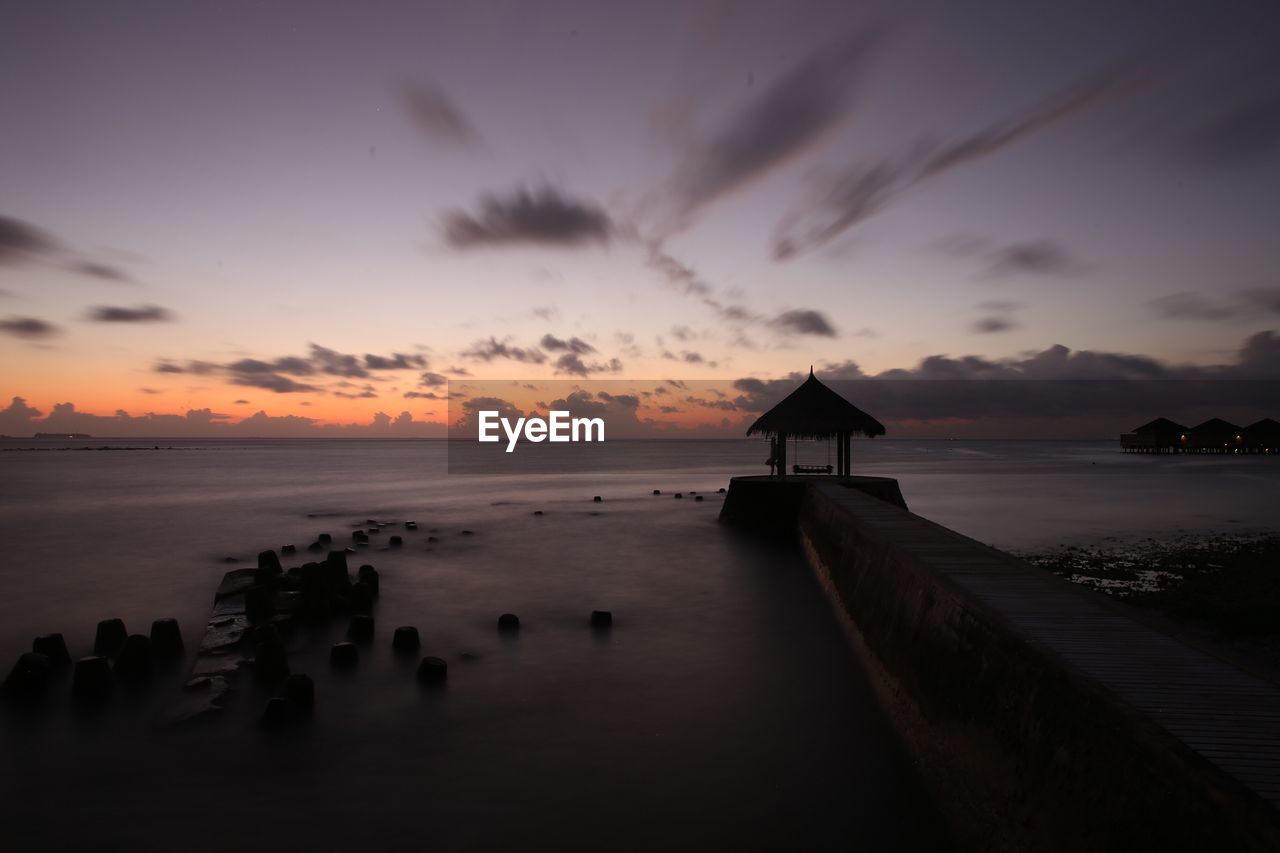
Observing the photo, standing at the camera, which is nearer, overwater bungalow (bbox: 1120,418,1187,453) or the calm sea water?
the calm sea water

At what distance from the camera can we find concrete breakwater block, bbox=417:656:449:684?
917 cm

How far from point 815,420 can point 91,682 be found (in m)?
19.4

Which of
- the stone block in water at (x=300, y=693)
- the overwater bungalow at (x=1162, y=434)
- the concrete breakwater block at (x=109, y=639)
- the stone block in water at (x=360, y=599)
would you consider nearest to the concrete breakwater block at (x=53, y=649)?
the concrete breakwater block at (x=109, y=639)

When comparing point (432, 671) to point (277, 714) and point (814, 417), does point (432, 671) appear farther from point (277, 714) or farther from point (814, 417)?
point (814, 417)

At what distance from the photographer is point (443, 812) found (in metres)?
6.07

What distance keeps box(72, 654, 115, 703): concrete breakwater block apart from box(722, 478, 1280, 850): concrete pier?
8.94m

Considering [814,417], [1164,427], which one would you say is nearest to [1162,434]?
[1164,427]

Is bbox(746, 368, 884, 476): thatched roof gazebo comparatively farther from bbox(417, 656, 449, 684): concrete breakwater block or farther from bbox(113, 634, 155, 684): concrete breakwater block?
bbox(113, 634, 155, 684): concrete breakwater block

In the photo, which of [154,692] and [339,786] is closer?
[339,786]

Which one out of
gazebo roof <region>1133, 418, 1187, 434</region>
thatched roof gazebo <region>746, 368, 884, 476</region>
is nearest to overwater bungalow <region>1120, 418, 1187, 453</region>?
gazebo roof <region>1133, 418, 1187, 434</region>

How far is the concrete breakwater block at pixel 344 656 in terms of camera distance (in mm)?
9555

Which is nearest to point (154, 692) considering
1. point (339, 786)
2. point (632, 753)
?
point (339, 786)

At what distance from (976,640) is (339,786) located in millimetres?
5621

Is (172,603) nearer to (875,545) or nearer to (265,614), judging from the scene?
(265,614)
